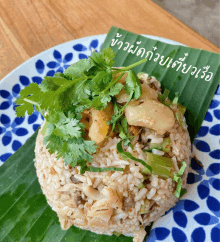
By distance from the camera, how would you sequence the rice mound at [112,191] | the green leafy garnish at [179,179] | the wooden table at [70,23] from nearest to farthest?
the rice mound at [112,191] < the green leafy garnish at [179,179] < the wooden table at [70,23]

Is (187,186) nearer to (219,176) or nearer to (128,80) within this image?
(219,176)

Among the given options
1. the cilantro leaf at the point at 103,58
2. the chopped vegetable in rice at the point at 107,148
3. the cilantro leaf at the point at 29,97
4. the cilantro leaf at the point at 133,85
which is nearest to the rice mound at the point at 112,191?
the chopped vegetable in rice at the point at 107,148

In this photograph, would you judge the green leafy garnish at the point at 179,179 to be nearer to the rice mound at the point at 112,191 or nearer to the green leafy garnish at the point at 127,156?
the rice mound at the point at 112,191

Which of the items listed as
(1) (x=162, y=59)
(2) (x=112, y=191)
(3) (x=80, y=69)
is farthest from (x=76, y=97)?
(1) (x=162, y=59)

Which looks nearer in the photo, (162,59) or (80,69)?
(80,69)

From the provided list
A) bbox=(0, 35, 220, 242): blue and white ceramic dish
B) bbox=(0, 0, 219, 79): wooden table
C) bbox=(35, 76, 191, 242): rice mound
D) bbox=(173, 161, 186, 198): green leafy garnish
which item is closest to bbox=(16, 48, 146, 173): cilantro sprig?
bbox=(35, 76, 191, 242): rice mound

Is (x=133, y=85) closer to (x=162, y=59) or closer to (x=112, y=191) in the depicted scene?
(x=112, y=191)
